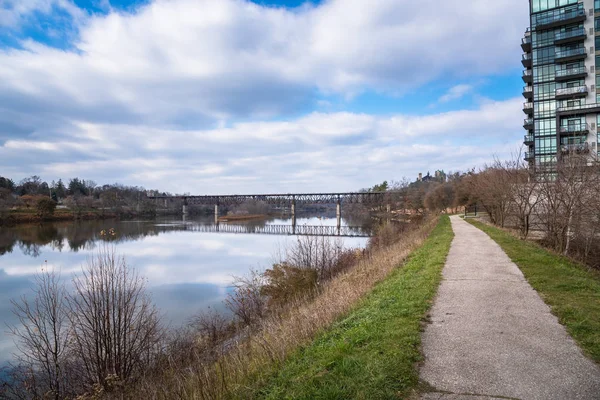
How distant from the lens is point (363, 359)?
5691 mm

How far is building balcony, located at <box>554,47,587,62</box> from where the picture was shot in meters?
48.6

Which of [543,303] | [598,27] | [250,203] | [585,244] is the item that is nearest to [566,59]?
[598,27]

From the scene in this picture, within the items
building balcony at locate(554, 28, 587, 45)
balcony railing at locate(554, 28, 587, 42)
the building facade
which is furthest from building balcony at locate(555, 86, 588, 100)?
balcony railing at locate(554, 28, 587, 42)

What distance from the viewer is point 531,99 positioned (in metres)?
55.5

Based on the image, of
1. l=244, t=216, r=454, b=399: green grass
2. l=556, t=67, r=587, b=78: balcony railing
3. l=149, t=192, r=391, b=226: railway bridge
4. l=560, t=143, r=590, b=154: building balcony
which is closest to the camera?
l=244, t=216, r=454, b=399: green grass

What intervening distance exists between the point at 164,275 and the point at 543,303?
22.7 meters

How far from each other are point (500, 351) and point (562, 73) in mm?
58141

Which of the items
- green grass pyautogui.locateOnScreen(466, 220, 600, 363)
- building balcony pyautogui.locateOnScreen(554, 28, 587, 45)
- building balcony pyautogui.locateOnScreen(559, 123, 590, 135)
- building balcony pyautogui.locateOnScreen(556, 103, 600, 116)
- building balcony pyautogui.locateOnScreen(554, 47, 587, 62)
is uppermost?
building balcony pyautogui.locateOnScreen(554, 28, 587, 45)

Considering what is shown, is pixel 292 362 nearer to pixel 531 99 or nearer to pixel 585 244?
pixel 585 244

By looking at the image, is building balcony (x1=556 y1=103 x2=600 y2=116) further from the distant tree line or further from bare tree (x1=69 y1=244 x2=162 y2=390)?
the distant tree line

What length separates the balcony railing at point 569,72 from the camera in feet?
159

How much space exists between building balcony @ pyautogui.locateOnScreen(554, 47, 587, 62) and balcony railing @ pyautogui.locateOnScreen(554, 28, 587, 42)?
1669mm

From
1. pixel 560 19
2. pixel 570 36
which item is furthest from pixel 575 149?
pixel 560 19

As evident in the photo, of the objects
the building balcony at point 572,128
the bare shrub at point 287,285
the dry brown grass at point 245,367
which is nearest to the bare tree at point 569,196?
the bare shrub at point 287,285
